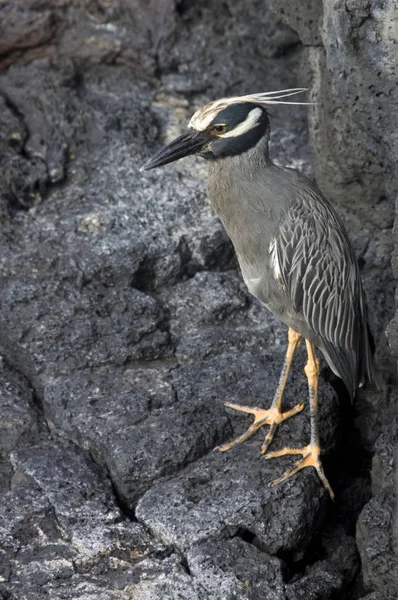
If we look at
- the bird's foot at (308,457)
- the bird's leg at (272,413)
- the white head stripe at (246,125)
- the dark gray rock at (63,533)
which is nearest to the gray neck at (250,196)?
the white head stripe at (246,125)

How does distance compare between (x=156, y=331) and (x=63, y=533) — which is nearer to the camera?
(x=63, y=533)

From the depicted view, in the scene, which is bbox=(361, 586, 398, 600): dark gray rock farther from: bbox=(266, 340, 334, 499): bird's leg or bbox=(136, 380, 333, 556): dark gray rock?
bbox=(266, 340, 334, 499): bird's leg

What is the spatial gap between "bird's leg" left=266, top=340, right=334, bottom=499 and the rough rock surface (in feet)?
0.16

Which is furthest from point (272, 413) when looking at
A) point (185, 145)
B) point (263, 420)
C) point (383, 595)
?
point (185, 145)

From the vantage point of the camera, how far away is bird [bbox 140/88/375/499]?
378cm

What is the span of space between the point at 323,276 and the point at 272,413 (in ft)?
2.05

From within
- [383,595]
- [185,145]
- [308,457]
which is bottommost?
[383,595]

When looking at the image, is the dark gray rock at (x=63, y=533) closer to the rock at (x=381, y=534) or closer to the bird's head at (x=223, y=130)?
the rock at (x=381, y=534)

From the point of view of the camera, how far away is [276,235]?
387 centimetres

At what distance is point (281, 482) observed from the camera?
370cm

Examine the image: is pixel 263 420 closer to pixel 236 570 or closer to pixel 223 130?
pixel 236 570

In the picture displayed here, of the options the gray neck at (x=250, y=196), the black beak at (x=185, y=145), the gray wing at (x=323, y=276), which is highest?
the black beak at (x=185, y=145)

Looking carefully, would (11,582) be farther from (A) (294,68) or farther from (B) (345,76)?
(A) (294,68)

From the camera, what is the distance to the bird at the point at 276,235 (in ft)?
12.4
